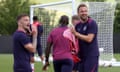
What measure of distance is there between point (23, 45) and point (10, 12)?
46530 millimetres

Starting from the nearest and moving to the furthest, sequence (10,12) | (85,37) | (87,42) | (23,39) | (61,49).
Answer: (23,39), (85,37), (87,42), (61,49), (10,12)

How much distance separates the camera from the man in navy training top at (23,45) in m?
8.45

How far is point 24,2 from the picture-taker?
185 ft

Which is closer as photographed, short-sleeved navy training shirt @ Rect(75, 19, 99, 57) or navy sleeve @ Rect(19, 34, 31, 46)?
navy sleeve @ Rect(19, 34, 31, 46)

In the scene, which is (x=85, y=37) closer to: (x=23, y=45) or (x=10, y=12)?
(x=23, y=45)

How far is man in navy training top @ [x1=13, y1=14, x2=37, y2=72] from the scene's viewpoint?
8.45 metres

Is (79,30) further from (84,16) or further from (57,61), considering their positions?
(57,61)

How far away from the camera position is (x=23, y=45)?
8.48 m

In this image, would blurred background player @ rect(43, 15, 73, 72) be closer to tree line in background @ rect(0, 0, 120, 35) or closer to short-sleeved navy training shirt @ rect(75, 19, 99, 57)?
short-sleeved navy training shirt @ rect(75, 19, 99, 57)

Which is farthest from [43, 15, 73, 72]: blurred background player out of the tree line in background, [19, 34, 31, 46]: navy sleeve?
the tree line in background

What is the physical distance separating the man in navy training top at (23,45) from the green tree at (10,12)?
4359 centimetres

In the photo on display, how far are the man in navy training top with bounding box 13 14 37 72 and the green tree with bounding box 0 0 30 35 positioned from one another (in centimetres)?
4359

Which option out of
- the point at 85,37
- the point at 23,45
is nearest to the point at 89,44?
the point at 85,37

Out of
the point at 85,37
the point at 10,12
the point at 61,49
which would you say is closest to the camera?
the point at 85,37
